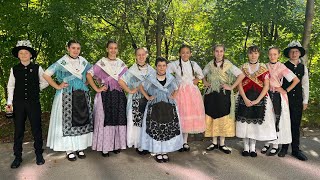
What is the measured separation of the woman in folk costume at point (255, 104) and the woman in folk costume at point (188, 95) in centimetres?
60

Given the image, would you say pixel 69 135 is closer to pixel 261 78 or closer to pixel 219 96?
pixel 219 96

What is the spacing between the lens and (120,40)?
23.7 feet

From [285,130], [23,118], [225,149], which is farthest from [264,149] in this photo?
[23,118]

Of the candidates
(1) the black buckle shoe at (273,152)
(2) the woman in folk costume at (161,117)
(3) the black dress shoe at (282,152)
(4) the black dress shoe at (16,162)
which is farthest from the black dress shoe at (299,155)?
(4) the black dress shoe at (16,162)

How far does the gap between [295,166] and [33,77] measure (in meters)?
3.63

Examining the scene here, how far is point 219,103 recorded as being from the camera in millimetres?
4699

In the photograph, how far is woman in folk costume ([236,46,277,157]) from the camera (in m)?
4.54

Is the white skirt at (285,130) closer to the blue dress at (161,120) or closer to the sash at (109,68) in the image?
the blue dress at (161,120)

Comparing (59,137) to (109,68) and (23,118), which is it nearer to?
(23,118)

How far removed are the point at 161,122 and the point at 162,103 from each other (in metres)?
0.26

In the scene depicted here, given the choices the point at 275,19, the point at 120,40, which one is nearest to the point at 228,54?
the point at 275,19

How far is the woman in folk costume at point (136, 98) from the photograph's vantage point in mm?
4562

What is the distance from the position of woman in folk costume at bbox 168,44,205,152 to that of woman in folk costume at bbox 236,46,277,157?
60cm

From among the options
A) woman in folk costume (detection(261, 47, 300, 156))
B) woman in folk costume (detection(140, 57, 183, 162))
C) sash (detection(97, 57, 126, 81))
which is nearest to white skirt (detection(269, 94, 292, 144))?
woman in folk costume (detection(261, 47, 300, 156))
